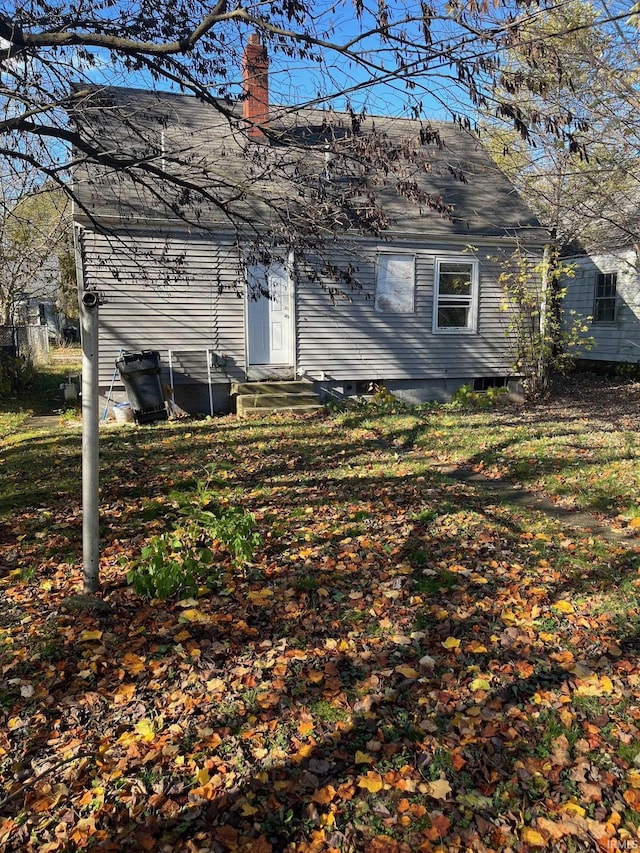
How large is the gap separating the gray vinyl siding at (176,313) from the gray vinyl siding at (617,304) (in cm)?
905

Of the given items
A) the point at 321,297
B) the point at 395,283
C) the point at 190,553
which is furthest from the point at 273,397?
the point at 190,553

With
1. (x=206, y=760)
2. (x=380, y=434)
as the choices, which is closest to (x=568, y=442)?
(x=380, y=434)

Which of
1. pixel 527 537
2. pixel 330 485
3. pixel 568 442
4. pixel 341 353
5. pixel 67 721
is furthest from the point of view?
pixel 341 353

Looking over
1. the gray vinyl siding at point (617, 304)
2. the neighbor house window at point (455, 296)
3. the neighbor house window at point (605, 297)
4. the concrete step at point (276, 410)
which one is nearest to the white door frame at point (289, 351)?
the concrete step at point (276, 410)

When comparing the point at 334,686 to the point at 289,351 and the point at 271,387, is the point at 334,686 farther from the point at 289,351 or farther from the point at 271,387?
the point at 289,351

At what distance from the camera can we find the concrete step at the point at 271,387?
1157 centimetres

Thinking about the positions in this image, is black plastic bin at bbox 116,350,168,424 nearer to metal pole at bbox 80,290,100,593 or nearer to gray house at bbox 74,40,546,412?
gray house at bbox 74,40,546,412

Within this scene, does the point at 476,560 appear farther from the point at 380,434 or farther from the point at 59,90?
the point at 59,90

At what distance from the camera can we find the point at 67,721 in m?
2.96

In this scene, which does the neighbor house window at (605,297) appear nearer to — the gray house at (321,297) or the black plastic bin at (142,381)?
the gray house at (321,297)

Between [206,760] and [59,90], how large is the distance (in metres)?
5.76

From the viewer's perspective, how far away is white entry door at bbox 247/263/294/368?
12047mm

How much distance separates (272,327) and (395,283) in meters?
2.79

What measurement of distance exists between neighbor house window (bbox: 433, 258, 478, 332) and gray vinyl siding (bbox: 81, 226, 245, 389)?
4.38m
